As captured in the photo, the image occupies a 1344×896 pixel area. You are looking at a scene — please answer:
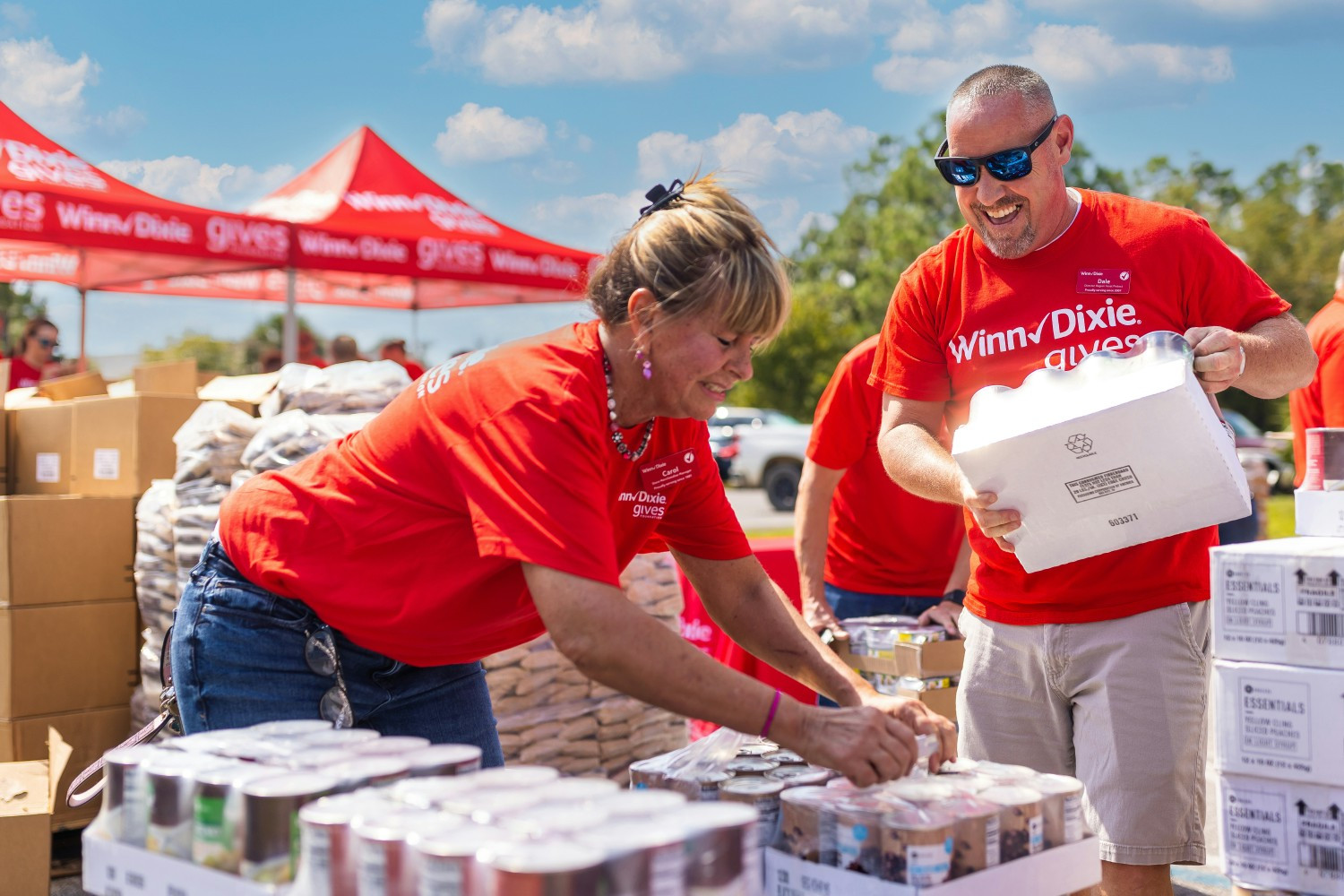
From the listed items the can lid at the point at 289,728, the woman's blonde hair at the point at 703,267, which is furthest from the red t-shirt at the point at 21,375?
the woman's blonde hair at the point at 703,267

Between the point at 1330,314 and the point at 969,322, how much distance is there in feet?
6.06

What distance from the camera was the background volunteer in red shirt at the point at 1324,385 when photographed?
3.67 meters

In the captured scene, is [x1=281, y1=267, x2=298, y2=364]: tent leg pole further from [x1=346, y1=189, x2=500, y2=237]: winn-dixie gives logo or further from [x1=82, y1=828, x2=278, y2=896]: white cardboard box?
[x1=82, y1=828, x2=278, y2=896]: white cardboard box

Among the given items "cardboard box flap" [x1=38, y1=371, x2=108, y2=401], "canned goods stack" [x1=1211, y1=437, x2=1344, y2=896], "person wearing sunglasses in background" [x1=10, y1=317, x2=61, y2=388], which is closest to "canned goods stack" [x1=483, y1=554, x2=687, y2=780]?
"cardboard box flap" [x1=38, y1=371, x2=108, y2=401]

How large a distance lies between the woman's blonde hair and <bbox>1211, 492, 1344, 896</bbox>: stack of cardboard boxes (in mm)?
748

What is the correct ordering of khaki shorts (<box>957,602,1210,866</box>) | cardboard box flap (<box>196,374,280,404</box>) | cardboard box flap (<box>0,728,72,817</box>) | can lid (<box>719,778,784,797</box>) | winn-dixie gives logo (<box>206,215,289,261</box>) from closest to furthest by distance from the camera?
1. can lid (<box>719,778,784,797</box>)
2. khaki shorts (<box>957,602,1210,866</box>)
3. cardboard box flap (<box>0,728,72,817</box>)
4. cardboard box flap (<box>196,374,280,404</box>)
5. winn-dixie gives logo (<box>206,215,289,261</box>)

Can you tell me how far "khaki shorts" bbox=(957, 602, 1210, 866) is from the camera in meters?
2.37

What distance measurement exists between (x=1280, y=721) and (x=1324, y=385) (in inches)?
91.3

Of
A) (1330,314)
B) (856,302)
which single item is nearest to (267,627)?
(1330,314)

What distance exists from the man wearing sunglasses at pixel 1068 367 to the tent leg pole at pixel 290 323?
23.0 ft

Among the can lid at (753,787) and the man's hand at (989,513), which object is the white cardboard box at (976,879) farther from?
the man's hand at (989,513)

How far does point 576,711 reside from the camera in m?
4.50

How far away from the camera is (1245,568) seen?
5.84 ft

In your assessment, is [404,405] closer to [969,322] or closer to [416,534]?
[416,534]
